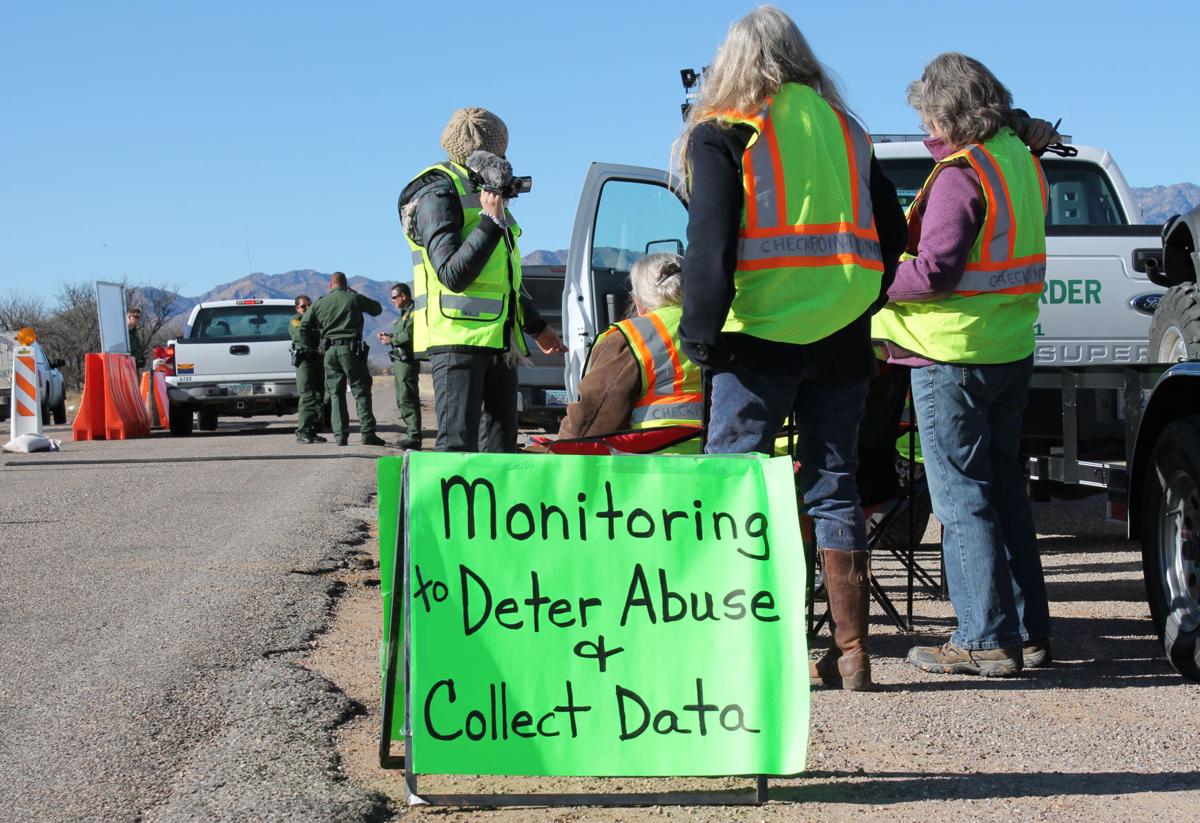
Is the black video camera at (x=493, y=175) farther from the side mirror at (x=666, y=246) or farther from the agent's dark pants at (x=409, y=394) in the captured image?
the agent's dark pants at (x=409, y=394)

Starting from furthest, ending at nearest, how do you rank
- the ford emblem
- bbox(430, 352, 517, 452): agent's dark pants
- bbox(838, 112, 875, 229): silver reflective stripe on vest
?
the ford emblem < bbox(430, 352, 517, 452): agent's dark pants < bbox(838, 112, 875, 229): silver reflective stripe on vest

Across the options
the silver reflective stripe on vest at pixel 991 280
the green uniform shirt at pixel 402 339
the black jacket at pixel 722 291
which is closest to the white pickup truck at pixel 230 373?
the green uniform shirt at pixel 402 339

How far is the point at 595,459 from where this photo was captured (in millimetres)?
3562

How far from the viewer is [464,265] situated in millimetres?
5609

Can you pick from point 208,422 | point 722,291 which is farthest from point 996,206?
point 208,422

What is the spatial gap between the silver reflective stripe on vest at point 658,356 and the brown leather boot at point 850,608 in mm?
1196

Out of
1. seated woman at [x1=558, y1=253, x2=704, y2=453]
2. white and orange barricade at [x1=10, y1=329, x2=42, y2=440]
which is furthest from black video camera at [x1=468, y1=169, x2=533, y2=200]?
white and orange barricade at [x1=10, y1=329, x2=42, y2=440]

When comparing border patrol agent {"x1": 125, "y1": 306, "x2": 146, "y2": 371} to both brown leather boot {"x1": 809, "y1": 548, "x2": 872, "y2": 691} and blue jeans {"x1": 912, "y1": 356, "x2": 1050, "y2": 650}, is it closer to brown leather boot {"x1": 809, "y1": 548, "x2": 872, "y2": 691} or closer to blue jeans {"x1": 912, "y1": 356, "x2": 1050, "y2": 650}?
blue jeans {"x1": 912, "y1": 356, "x2": 1050, "y2": 650}

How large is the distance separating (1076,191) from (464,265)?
5157 millimetres

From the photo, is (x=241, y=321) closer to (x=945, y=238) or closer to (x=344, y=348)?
(x=344, y=348)

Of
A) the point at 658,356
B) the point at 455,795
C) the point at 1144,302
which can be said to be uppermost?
the point at 1144,302

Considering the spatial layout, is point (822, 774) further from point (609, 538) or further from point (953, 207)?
point (953, 207)

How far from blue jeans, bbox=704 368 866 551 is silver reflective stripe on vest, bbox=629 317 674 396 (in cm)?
99

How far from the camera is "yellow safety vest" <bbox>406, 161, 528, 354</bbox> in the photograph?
5758mm
